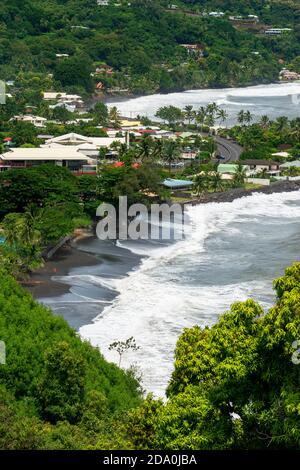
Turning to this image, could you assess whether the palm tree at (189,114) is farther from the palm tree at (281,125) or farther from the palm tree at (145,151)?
the palm tree at (145,151)

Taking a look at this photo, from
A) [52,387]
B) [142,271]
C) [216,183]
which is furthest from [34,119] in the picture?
[52,387]

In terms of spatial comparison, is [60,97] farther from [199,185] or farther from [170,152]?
[199,185]

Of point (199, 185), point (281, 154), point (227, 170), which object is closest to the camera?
point (199, 185)

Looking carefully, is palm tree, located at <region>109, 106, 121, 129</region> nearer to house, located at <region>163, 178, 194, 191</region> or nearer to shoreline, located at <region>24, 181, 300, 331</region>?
house, located at <region>163, 178, 194, 191</region>

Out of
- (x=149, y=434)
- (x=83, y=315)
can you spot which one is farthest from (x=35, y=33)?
(x=149, y=434)

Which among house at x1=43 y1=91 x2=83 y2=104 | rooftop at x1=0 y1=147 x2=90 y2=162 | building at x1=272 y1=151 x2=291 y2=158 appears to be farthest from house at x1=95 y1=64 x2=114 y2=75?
rooftop at x1=0 y1=147 x2=90 y2=162

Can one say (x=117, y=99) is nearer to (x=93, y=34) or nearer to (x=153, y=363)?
(x=93, y=34)
